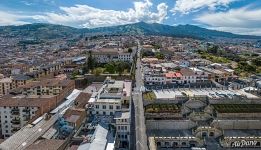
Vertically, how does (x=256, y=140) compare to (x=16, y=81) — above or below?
below

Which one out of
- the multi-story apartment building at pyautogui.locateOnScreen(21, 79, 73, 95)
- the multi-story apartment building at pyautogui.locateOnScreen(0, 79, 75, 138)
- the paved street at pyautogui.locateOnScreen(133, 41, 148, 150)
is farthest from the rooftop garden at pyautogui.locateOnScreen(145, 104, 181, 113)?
the multi-story apartment building at pyautogui.locateOnScreen(21, 79, 73, 95)

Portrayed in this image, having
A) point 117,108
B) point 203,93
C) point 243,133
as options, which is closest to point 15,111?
point 117,108

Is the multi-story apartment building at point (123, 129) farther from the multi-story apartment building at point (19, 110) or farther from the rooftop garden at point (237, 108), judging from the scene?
the rooftop garden at point (237, 108)

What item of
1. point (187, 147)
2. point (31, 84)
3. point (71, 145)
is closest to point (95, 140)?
point (71, 145)

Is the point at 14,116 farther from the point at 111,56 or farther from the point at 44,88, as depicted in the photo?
the point at 111,56

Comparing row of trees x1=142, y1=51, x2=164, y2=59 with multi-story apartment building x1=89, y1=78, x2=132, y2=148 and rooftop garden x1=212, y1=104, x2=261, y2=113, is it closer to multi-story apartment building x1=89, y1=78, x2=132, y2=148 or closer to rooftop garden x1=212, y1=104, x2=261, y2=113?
rooftop garden x1=212, y1=104, x2=261, y2=113

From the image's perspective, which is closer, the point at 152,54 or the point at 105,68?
the point at 105,68

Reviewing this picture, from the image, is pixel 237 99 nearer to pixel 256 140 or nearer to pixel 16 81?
pixel 256 140
